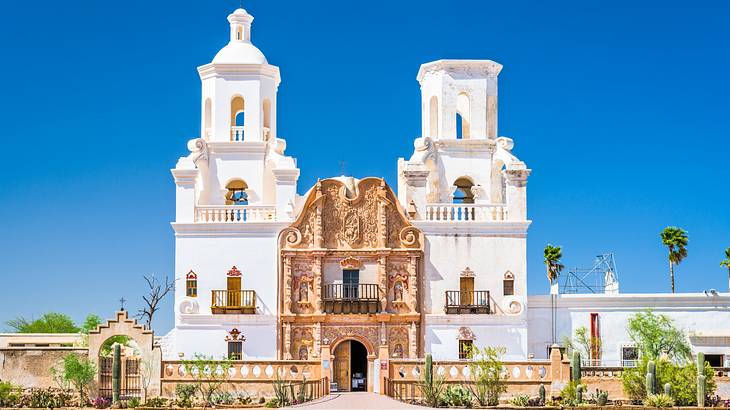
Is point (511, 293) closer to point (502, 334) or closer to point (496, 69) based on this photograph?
point (502, 334)

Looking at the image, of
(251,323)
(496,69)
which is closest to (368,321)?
(251,323)

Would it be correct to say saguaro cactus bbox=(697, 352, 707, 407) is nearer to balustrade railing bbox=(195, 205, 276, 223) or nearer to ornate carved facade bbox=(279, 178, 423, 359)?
ornate carved facade bbox=(279, 178, 423, 359)

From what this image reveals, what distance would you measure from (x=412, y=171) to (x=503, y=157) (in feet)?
13.0

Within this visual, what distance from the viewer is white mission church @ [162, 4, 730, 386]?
52906 mm

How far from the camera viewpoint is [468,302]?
53094 mm

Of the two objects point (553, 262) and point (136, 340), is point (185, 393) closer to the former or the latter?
point (136, 340)

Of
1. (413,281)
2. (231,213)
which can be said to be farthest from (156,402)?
(413,281)

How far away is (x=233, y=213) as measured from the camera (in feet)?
177

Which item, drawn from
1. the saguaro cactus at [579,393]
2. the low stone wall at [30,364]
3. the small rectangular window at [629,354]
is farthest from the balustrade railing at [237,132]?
the saguaro cactus at [579,393]

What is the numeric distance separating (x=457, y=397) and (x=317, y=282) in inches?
390

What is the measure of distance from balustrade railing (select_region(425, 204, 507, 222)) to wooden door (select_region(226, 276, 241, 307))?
8113 millimetres

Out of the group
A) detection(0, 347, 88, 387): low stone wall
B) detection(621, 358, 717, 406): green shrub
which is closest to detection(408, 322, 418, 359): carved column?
detection(621, 358, 717, 406): green shrub

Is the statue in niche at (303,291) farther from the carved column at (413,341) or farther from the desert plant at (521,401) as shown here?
the desert plant at (521,401)

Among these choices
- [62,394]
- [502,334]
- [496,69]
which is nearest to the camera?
[62,394]
